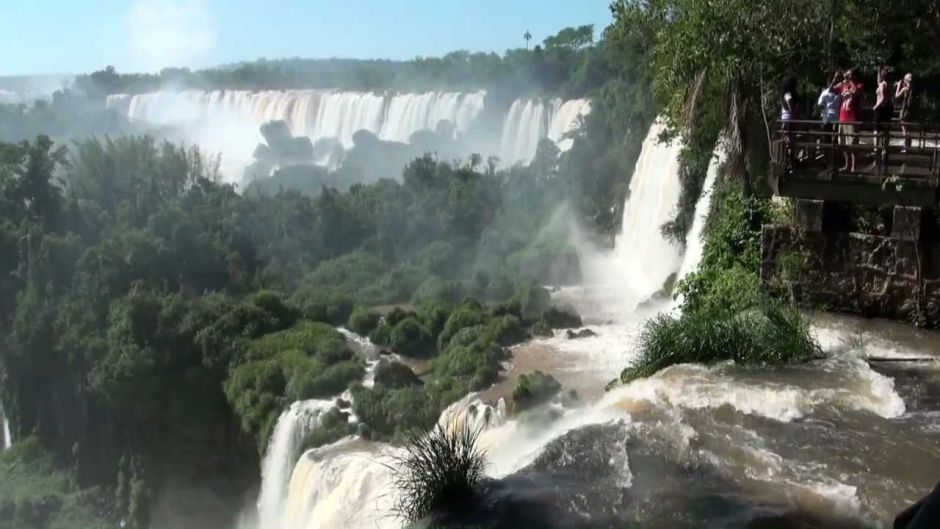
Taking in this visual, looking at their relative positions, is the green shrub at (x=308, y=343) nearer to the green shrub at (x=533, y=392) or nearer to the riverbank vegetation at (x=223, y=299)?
the riverbank vegetation at (x=223, y=299)

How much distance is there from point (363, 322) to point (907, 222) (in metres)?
17.3

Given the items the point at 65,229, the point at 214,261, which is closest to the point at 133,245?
the point at 214,261

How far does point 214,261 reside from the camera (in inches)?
1312

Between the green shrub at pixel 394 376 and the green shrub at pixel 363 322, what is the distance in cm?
492

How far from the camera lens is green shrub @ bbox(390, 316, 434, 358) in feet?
79.6

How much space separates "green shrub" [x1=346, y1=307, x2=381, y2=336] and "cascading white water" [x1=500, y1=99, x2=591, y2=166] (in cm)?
1553

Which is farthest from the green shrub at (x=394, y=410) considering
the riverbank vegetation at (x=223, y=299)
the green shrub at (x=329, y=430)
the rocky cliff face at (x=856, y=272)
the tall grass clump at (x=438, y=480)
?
the tall grass clump at (x=438, y=480)

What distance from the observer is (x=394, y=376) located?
21000 millimetres

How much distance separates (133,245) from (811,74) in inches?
964

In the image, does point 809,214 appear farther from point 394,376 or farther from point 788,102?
point 394,376

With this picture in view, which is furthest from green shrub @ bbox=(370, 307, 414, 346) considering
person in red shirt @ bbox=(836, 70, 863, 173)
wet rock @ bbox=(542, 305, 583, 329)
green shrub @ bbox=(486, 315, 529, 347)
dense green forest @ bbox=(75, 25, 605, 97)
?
dense green forest @ bbox=(75, 25, 605, 97)

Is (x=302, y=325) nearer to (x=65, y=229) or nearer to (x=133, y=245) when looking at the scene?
(x=133, y=245)

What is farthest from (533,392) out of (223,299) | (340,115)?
(340,115)

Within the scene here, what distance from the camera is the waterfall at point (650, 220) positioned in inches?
916
